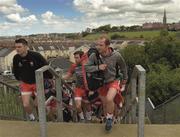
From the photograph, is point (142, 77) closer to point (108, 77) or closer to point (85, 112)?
point (108, 77)

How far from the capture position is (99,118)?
6.25m

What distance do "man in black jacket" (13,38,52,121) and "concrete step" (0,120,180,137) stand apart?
509mm

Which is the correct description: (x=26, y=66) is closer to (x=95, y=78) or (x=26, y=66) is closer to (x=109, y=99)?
(x=95, y=78)

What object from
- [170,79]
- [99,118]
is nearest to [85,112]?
[99,118]

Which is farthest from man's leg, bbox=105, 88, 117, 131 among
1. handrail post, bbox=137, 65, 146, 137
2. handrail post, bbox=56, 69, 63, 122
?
handrail post, bbox=56, 69, 63, 122

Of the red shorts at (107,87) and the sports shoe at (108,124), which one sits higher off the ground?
the red shorts at (107,87)

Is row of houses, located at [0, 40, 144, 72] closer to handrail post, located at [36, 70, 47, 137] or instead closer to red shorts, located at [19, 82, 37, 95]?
red shorts, located at [19, 82, 37, 95]

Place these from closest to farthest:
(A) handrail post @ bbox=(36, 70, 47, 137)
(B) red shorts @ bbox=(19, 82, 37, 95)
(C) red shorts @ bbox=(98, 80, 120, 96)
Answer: (A) handrail post @ bbox=(36, 70, 47, 137) → (C) red shorts @ bbox=(98, 80, 120, 96) → (B) red shorts @ bbox=(19, 82, 37, 95)

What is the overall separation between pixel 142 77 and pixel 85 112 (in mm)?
2262

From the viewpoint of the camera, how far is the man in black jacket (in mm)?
5320

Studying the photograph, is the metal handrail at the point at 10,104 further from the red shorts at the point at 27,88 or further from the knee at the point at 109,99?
the knee at the point at 109,99

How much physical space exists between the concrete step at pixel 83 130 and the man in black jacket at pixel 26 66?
0.51 metres

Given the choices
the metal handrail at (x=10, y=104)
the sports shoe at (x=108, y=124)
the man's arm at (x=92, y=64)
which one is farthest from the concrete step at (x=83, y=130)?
the metal handrail at (x=10, y=104)

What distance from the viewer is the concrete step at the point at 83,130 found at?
5.04 m
